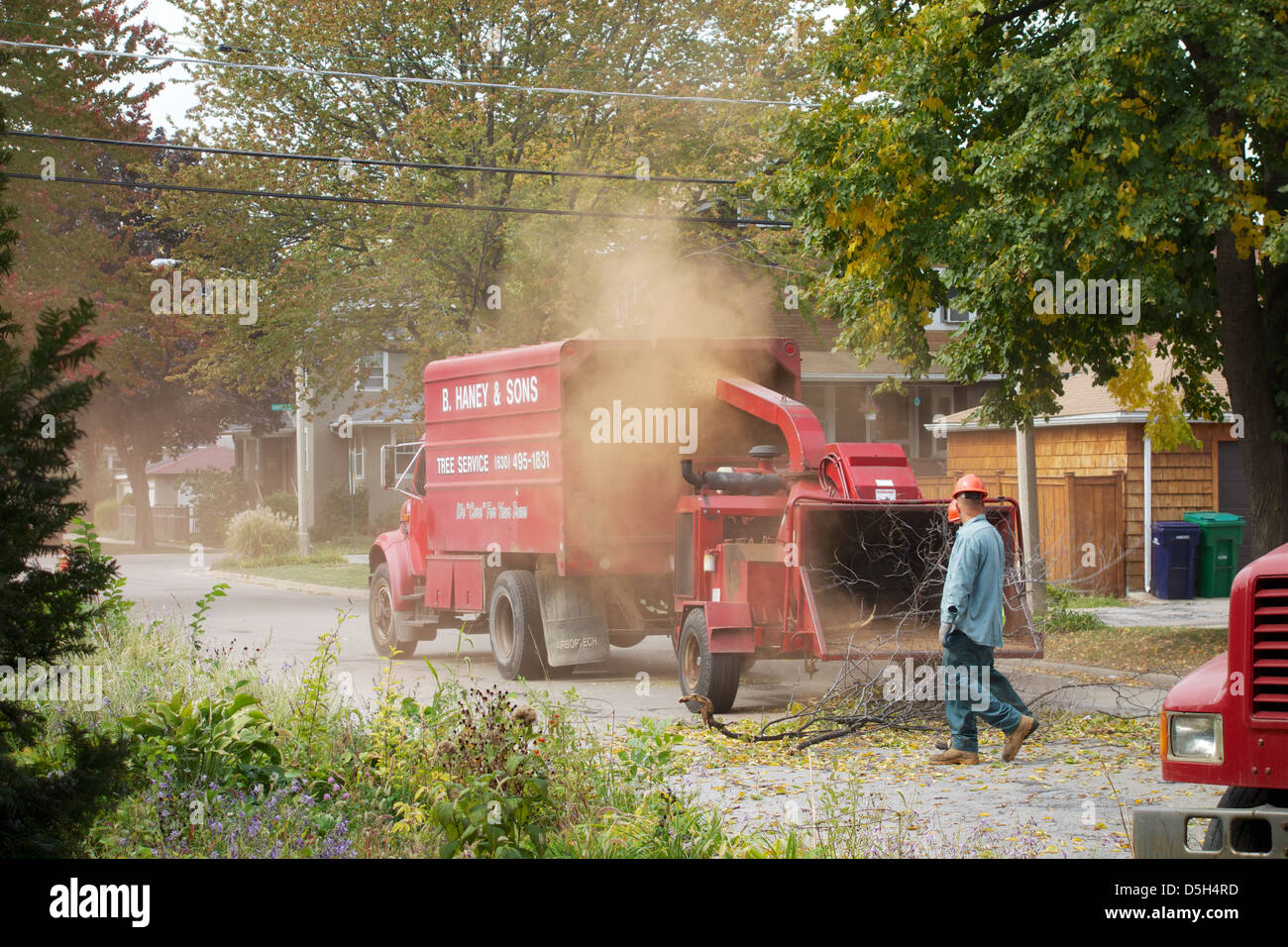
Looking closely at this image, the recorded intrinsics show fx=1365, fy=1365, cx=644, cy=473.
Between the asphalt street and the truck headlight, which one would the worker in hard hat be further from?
the truck headlight

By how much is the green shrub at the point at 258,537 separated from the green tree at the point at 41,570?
3080 centimetres

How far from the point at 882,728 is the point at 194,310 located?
60.2ft

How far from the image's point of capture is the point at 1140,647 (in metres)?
15.3

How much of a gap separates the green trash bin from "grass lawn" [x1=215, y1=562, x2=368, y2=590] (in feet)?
49.2

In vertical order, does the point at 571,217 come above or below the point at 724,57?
below

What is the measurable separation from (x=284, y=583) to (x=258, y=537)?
7.39 m

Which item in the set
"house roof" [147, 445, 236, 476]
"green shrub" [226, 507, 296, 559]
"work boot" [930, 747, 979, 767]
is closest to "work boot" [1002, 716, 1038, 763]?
"work boot" [930, 747, 979, 767]

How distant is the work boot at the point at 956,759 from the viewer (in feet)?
30.0

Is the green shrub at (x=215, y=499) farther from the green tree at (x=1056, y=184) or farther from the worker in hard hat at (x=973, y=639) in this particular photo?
the worker in hard hat at (x=973, y=639)

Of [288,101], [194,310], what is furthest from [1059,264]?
[288,101]

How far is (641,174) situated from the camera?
22641 mm

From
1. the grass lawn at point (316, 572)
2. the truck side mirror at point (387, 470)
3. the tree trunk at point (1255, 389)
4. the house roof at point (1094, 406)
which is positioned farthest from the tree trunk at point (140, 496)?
the tree trunk at point (1255, 389)
